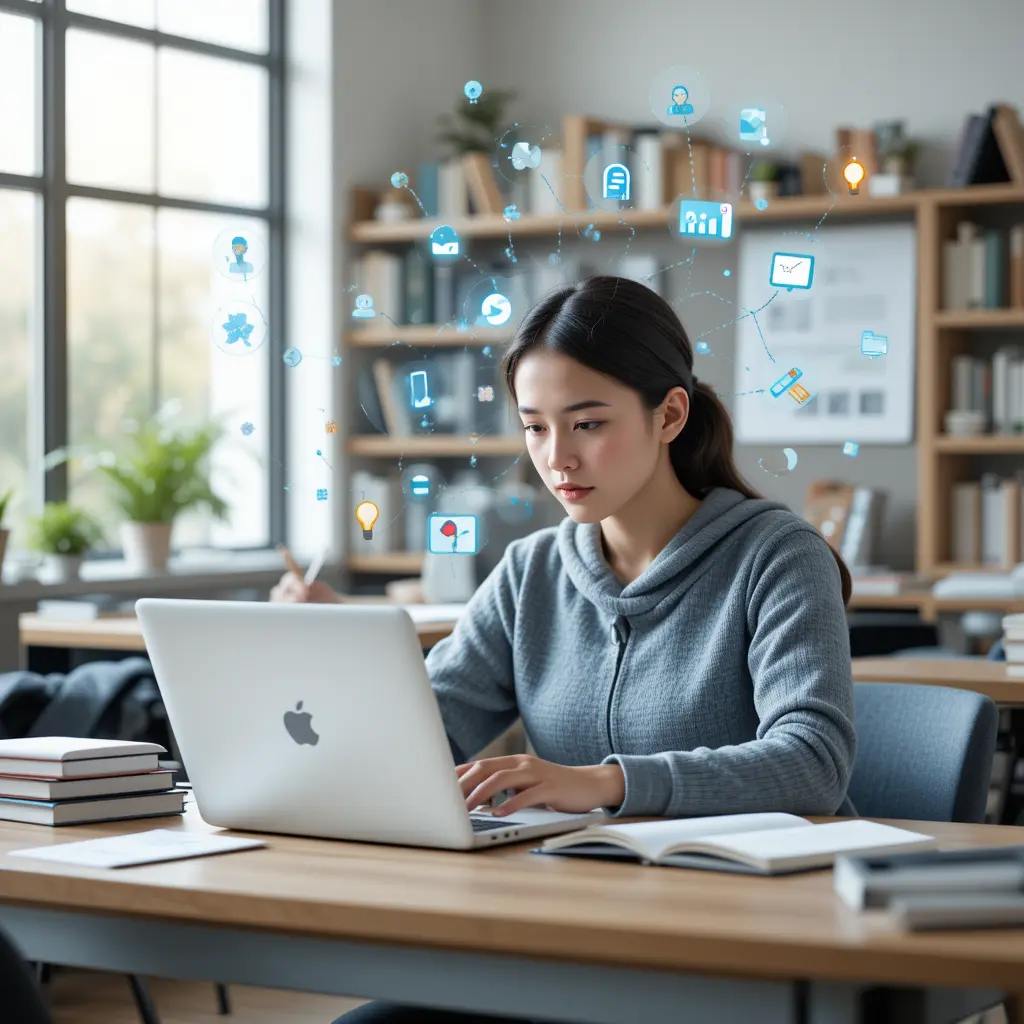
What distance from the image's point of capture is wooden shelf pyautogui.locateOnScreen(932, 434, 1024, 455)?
17.1ft

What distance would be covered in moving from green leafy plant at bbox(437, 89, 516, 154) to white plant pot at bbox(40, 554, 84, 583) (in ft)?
7.16

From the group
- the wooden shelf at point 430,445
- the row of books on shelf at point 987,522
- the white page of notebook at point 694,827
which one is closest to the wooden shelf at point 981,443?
the row of books on shelf at point 987,522

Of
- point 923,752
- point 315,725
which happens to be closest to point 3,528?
point 923,752

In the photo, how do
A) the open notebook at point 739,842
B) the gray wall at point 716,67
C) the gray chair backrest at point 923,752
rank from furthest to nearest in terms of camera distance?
the gray wall at point 716,67 < the gray chair backrest at point 923,752 < the open notebook at point 739,842

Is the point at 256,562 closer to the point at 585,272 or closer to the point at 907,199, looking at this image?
the point at 585,272

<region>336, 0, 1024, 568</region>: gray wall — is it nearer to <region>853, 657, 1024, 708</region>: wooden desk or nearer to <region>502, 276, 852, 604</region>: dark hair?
<region>853, 657, 1024, 708</region>: wooden desk

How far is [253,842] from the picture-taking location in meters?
1.55

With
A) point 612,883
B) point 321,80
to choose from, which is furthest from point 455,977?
point 321,80

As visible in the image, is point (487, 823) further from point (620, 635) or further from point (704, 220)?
point (704, 220)

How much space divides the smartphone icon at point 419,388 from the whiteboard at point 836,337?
3.58m

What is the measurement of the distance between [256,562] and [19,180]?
4.78 feet

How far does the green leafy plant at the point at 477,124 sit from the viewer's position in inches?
236

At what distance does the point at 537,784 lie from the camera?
1.57 metres

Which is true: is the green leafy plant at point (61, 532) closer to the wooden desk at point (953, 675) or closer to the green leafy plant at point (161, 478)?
the green leafy plant at point (161, 478)
